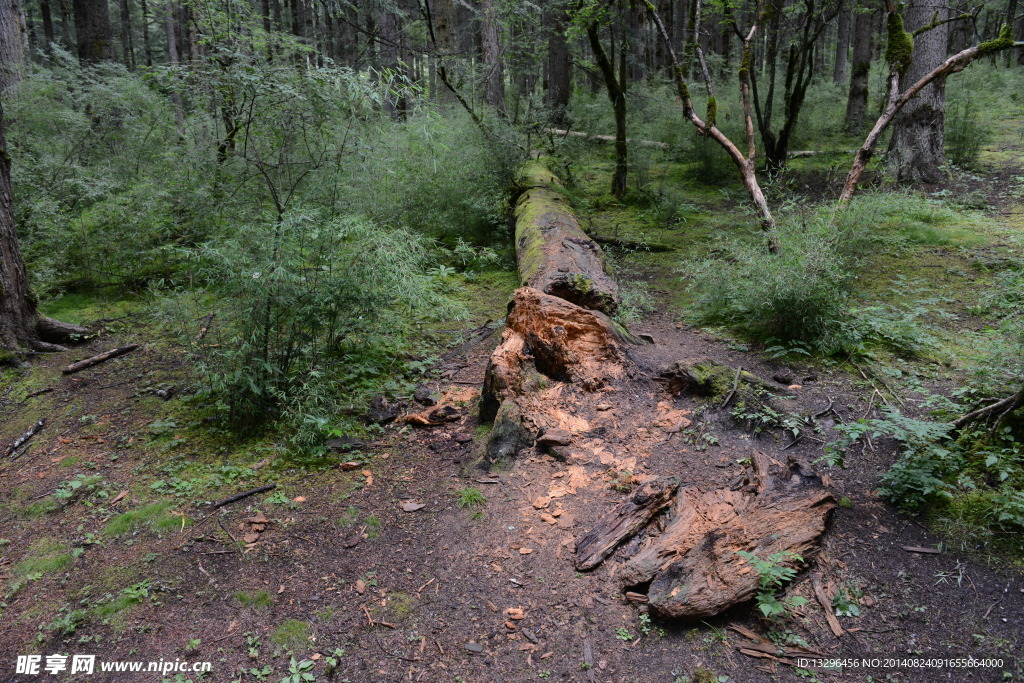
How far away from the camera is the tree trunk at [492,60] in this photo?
1102 centimetres

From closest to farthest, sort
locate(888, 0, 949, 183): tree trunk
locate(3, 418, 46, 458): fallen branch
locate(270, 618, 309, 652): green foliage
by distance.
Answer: locate(270, 618, 309, 652): green foliage < locate(3, 418, 46, 458): fallen branch < locate(888, 0, 949, 183): tree trunk

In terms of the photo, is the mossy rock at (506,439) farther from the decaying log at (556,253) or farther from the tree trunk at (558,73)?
the tree trunk at (558,73)

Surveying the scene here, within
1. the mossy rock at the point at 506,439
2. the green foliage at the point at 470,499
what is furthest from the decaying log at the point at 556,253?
the green foliage at the point at 470,499

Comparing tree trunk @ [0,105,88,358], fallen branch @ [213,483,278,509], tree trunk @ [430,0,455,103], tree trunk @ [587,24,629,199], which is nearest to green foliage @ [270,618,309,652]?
fallen branch @ [213,483,278,509]

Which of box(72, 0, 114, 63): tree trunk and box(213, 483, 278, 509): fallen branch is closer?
box(213, 483, 278, 509): fallen branch

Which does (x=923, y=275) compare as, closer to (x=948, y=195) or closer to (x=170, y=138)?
(x=948, y=195)

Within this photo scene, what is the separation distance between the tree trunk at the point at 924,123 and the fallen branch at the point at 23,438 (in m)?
12.2

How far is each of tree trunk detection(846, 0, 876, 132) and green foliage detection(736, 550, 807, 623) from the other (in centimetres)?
1428

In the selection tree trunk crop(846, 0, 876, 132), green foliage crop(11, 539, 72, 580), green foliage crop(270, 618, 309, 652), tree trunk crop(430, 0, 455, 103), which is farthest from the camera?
tree trunk crop(846, 0, 876, 132)

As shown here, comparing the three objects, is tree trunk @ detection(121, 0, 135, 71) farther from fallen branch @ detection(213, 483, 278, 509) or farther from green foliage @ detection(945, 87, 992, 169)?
green foliage @ detection(945, 87, 992, 169)

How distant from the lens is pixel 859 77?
520 inches

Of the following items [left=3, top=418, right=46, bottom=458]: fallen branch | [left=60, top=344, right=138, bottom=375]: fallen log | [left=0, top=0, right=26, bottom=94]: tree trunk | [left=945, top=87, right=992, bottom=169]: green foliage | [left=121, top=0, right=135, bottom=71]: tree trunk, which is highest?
[left=121, top=0, right=135, bottom=71]: tree trunk

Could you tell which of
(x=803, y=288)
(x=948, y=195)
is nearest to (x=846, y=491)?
(x=803, y=288)

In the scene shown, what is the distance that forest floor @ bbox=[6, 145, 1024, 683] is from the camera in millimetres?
2547
